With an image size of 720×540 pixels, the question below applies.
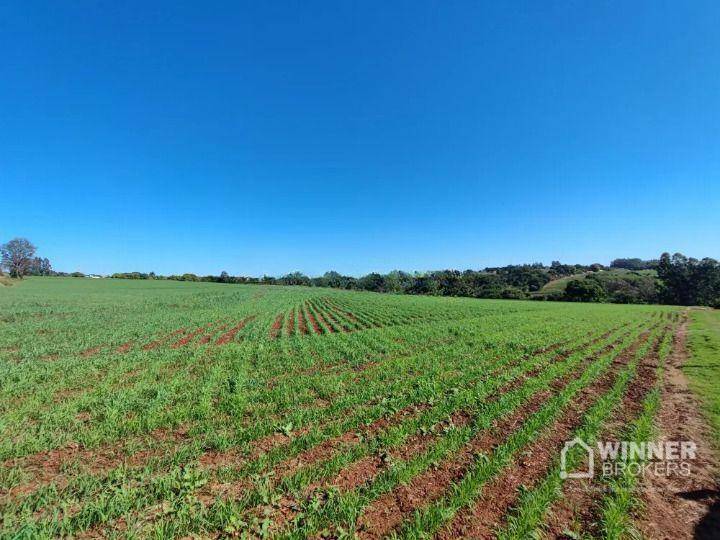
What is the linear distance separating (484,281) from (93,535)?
153606mm

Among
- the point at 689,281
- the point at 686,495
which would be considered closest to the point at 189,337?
the point at 686,495

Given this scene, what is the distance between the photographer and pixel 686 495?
16.7 feet

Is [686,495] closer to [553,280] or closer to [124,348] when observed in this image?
[124,348]

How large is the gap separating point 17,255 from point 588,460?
16980 cm

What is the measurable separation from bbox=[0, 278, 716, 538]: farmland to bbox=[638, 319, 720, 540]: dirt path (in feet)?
1.02

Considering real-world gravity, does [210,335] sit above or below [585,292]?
below

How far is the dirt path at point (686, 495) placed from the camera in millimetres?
4359

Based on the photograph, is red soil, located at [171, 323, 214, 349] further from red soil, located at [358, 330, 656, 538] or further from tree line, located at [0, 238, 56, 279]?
tree line, located at [0, 238, 56, 279]

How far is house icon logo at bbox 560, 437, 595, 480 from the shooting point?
5516 millimetres

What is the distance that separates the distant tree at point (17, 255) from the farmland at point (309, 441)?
145 m

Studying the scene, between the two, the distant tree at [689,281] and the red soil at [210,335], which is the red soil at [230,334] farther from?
the distant tree at [689,281]

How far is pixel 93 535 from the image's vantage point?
153 inches

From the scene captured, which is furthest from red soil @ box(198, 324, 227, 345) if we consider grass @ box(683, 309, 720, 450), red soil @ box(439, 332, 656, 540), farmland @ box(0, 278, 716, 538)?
grass @ box(683, 309, 720, 450)

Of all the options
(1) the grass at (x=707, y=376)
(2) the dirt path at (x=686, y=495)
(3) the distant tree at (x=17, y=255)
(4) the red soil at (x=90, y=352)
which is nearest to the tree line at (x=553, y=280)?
(3) the distant tree at (x=17, y=255)
